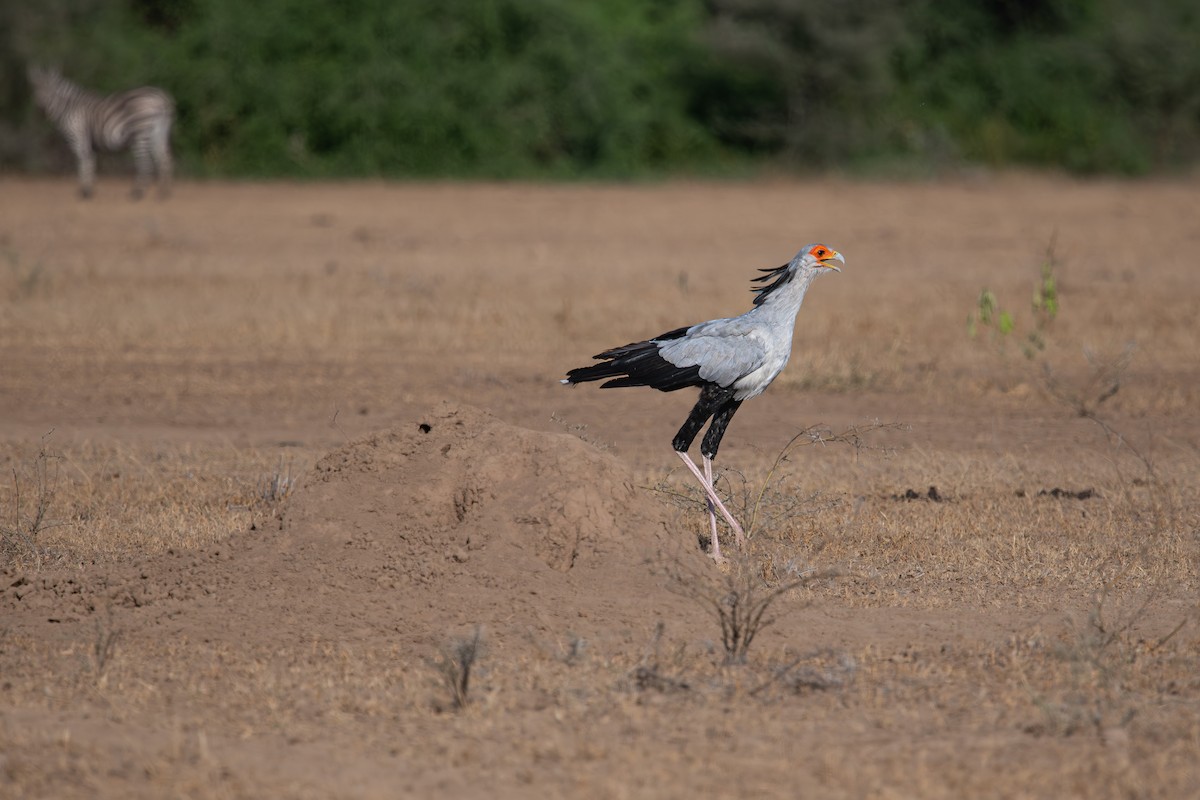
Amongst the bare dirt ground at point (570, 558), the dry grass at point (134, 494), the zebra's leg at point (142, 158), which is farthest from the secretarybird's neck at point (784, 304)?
the zebra's leg at point (142, 158)

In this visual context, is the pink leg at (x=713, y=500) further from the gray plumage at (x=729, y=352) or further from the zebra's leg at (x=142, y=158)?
the zebra's leg at (x=142, y=158)

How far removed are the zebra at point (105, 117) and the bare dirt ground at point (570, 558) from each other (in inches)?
373

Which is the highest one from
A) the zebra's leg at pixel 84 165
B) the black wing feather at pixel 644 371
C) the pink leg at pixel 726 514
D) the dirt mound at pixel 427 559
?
the zebra's leg at pixel 84 165

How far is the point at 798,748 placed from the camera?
14.8ft

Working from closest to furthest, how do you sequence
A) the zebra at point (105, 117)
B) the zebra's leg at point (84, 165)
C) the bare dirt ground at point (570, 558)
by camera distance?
the bare dirt ground at point (570, 558) → the zebra's leg at point (84, 165) → the zebra at point (105, 117)

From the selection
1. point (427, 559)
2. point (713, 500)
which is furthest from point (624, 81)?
point (427, 559)

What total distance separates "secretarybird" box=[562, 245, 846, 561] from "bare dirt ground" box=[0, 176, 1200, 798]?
386mm

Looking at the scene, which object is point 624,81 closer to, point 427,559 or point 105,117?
point 105,117

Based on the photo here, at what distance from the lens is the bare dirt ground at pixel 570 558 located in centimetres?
447

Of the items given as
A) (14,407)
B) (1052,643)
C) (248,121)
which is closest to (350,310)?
(14,407)

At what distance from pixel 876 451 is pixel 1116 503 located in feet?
5.02

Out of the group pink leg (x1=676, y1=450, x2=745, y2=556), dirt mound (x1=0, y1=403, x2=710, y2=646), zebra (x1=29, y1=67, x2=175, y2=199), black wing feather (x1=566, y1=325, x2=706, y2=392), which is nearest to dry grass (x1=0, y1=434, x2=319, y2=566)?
dirt mound (x1=0, y1=403, x2=710, y2=646)

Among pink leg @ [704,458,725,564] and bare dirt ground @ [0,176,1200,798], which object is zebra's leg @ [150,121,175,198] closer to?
bare dirt ground @ [0,176,1200,798]

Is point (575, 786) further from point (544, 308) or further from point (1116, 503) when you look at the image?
point (544, 308)
